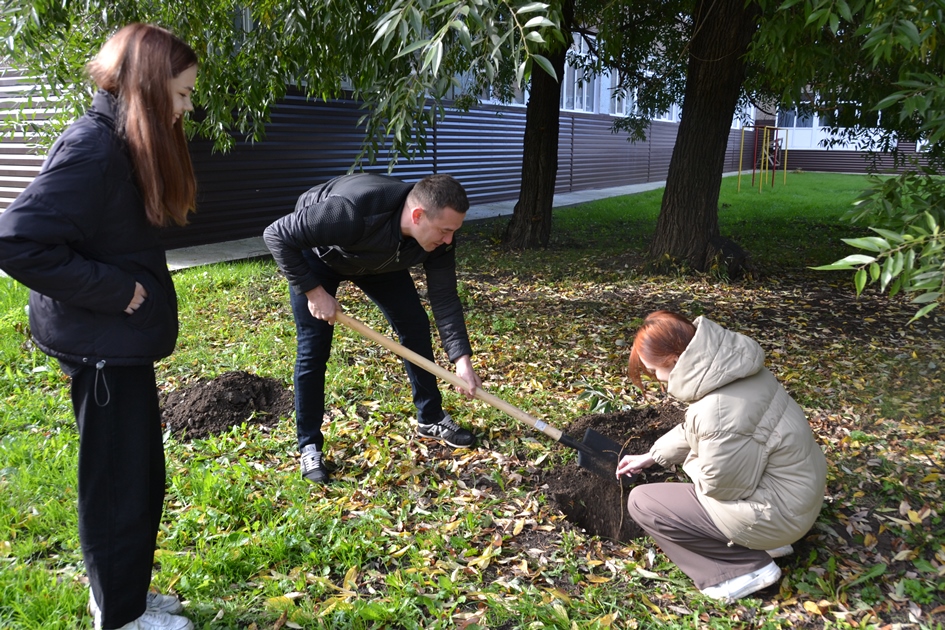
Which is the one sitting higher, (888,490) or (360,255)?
(360,255)

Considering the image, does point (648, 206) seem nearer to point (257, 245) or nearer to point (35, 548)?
point (257, 245)

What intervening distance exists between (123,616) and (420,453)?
1.88 m

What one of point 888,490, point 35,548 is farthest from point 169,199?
point 888,490

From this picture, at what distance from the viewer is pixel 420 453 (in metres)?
4.05

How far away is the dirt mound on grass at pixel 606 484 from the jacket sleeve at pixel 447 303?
0.84 m

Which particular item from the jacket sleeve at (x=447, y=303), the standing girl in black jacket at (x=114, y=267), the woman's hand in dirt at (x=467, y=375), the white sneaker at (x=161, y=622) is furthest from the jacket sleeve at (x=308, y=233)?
the white sneaker at (x=161, y=622)

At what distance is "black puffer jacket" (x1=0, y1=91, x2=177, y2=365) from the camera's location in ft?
6.53

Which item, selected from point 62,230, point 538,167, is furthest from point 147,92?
point 538,167

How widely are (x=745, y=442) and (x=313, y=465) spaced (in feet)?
6.91

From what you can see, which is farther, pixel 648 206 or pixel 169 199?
pixel 648 206

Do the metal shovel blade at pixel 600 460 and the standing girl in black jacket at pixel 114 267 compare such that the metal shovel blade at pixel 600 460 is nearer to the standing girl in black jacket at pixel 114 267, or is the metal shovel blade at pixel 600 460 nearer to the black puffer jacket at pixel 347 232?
the black puffer jacket at pixel 347 232

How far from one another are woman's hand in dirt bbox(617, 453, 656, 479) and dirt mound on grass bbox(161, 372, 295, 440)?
6.90 feet

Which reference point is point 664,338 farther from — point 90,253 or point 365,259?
point 90,253

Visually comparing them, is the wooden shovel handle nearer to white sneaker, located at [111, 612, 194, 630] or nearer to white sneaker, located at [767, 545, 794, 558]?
white sneaker, located at [767, 545, 794, 558]
